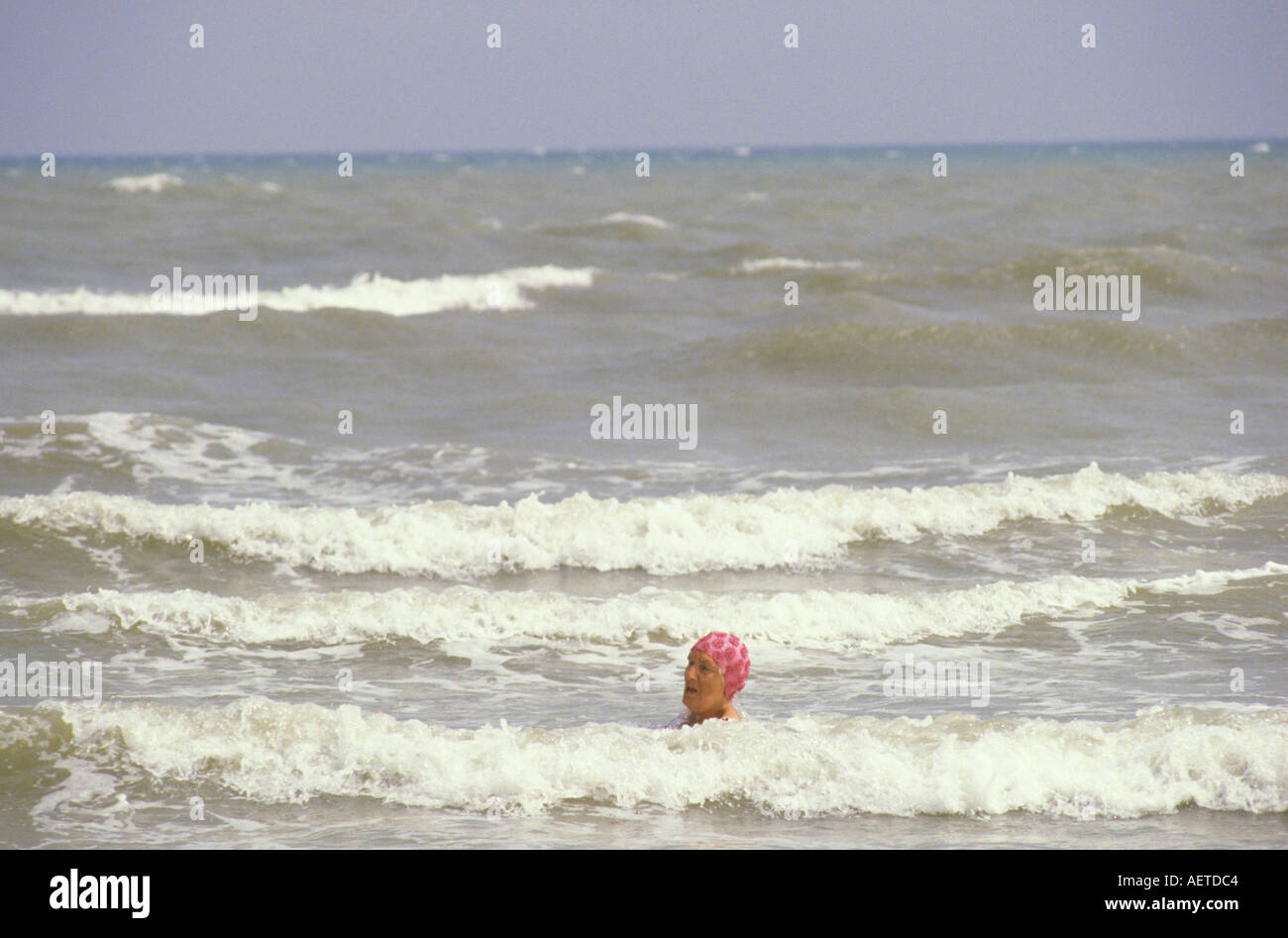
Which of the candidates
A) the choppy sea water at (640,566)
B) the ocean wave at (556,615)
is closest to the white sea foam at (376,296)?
the choppy sea water at (640,566)

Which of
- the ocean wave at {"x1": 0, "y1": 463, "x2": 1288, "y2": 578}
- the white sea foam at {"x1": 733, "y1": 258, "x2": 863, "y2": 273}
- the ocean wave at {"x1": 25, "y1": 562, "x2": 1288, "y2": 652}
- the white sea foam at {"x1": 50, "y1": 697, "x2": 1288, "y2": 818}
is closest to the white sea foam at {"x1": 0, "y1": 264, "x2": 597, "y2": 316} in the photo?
the white sea foam at {"x1": 733, "y1": 258, "x2": 863, "y2": 273}

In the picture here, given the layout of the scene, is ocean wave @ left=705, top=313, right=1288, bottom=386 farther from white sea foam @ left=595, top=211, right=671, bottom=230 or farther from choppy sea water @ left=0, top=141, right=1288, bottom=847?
white sea foam @ left=595, top=211, right=671, bottom=230

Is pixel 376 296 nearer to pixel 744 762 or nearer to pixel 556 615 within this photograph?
pixel 556 615

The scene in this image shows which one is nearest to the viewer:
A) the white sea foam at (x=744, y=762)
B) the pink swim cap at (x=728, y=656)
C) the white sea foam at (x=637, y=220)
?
the white sea foam at (x=744, y=762)

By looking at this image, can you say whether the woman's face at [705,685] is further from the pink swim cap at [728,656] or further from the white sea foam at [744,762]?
the white sea foam at [744,762]

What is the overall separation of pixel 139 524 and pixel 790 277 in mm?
17779

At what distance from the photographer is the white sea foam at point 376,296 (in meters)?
22.7

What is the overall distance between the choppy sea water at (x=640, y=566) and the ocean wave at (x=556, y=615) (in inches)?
1.1

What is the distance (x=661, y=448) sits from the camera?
1419 cm

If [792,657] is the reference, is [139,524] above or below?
above

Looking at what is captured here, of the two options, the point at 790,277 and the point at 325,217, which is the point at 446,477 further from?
the point at 325,217

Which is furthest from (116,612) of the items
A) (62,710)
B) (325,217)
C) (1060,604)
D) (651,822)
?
(325,217)

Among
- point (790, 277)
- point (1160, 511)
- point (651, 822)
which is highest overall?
point (790, 277)

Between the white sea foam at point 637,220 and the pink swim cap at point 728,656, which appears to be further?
the white sea foam at point 637,220
